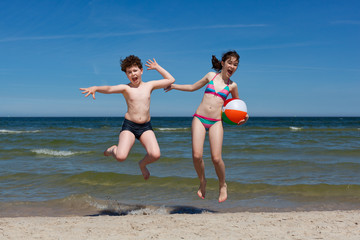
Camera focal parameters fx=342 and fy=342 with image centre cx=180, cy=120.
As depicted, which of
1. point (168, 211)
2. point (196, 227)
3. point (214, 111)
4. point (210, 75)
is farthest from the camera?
point (168, 211)

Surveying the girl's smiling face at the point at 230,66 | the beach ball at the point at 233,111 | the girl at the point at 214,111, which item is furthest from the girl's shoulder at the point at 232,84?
the beach ball at the point at 233,111

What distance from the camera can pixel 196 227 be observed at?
527 cm

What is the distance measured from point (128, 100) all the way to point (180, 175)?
17.6 feet

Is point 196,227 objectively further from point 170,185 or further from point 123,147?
point 170,185

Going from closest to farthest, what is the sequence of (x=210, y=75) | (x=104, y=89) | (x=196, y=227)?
(x=196, y=227) < (x=104, y=89) < (x=210, y=75)

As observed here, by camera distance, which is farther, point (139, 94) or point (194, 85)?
point (194, 85)

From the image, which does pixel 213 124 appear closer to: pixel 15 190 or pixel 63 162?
pixel 15 190

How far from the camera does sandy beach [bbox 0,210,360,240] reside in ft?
16.2

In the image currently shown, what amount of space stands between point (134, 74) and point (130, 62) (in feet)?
0.74

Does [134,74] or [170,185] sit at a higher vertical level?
[134,74]

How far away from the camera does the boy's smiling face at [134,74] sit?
610 centimetres

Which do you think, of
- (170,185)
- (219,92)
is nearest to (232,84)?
(219,92)

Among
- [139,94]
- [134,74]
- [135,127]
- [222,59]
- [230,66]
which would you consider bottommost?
[135,127]

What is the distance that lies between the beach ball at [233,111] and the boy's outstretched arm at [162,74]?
3.62ft
